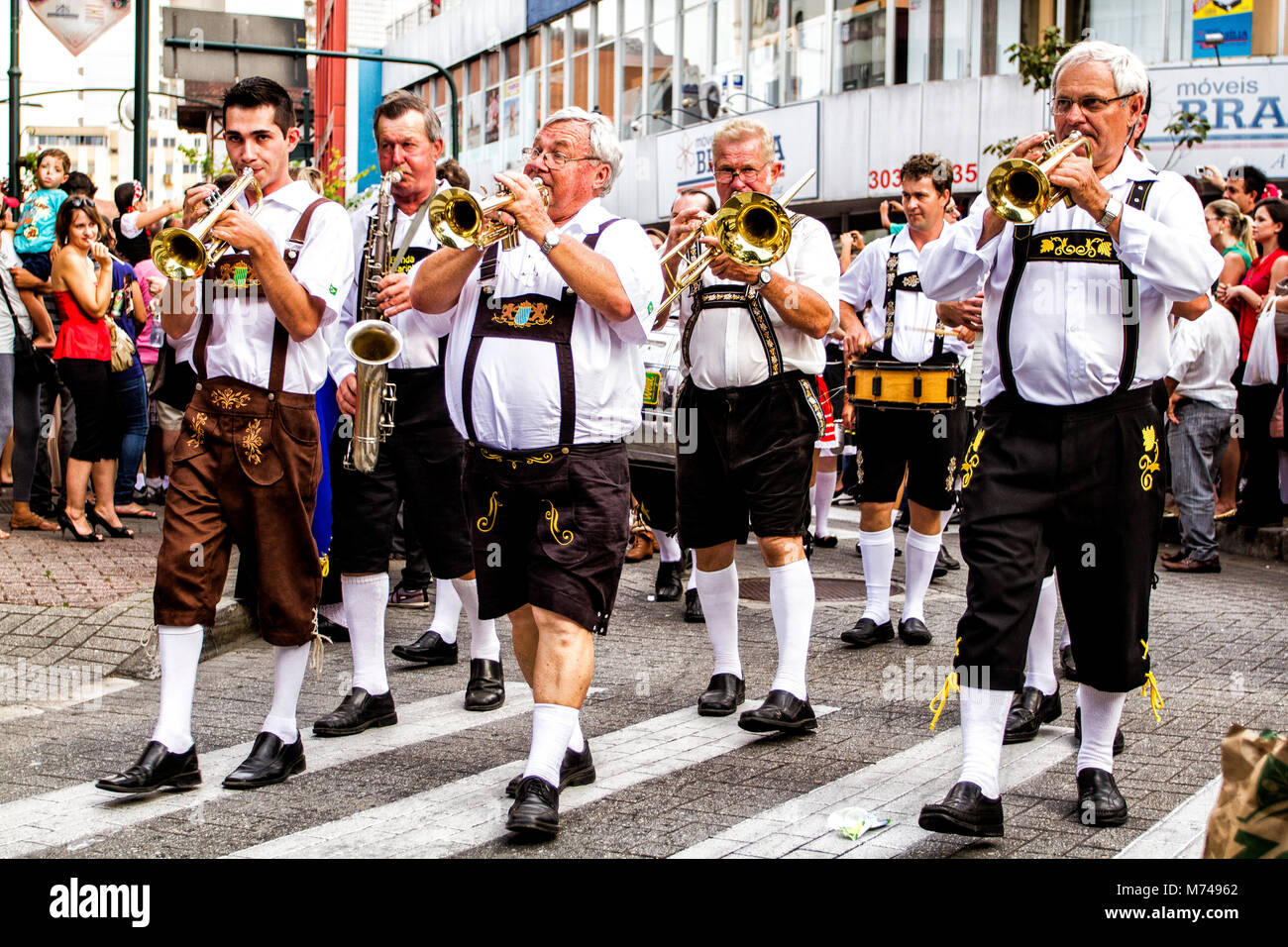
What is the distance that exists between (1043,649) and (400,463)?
2724 mm

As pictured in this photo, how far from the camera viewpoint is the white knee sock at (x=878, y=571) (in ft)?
25.1

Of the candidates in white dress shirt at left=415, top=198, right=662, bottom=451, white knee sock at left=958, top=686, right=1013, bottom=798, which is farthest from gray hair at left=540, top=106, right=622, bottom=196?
white knee sock at left=958, top=686, right=1013, bottom=798

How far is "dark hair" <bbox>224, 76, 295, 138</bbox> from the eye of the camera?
5.09 meters

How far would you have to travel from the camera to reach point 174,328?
5059 millimetres

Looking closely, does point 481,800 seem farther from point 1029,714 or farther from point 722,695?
point 1029,714

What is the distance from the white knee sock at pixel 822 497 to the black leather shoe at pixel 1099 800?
6.28 m

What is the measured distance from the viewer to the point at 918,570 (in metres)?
7.68

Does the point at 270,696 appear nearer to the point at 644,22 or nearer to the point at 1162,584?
the point at 1162,584

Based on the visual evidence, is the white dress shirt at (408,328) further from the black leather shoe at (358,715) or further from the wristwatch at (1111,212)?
the wristwatch at (1111,212)

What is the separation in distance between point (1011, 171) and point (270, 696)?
3.89 m

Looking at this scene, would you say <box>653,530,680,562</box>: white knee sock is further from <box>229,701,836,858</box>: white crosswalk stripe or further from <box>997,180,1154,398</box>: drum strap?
<box>997,180,1154,398</box>: drum strap

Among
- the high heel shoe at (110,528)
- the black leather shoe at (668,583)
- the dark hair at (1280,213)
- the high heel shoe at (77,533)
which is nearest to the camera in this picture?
the black leather shoe at (668,583)

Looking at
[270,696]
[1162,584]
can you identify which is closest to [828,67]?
[1162,584]

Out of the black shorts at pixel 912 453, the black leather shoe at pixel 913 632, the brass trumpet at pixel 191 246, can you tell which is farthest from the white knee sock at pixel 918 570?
the brass trumpet at pixel 191 246
